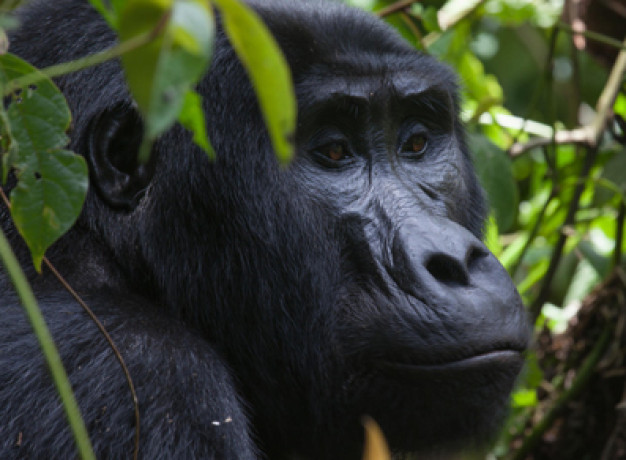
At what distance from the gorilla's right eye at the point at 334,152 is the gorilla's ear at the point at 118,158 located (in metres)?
0.47

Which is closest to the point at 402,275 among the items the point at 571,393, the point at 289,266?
the point at 289,266

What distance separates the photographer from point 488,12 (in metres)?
4.27

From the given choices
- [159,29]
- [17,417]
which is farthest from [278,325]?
[159,29]

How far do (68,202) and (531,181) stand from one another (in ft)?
12.0

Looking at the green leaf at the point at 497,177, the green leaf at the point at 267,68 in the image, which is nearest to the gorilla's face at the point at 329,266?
the green leaf at the point at 497,177

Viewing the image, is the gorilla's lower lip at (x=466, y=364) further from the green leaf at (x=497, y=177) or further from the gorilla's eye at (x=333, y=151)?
the green leaf at (x=497, y=177)

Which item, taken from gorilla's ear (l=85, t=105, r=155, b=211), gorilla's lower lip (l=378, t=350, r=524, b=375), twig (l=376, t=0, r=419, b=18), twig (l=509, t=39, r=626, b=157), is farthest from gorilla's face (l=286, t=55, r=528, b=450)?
twig (l=509, t=39, r=626, b=157)

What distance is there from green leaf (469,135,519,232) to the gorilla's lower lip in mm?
1390

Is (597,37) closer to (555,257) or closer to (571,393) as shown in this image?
(555,257)

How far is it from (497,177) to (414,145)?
3.00 ft

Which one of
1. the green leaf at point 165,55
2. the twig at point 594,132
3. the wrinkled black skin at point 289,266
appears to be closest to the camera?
the green leaf at point 165,55

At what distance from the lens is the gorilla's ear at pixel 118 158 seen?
2.40 meters

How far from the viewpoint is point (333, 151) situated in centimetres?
251

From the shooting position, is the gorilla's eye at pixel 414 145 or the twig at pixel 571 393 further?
the twig at pixel 571 393
